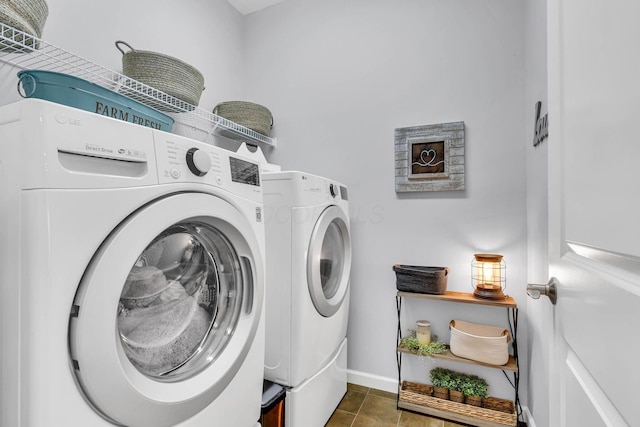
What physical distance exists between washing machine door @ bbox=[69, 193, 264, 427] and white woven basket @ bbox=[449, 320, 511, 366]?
1168 millimetres

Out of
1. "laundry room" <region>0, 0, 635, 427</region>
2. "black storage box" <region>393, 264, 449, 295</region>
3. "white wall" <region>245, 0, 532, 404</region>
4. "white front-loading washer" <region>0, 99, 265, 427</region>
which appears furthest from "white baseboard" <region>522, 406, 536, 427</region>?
"white front-loading washer" <region>0, 99, 265, 427</region>

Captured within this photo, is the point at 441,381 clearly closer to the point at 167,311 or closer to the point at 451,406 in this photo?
the point at 451,406

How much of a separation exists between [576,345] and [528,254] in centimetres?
134

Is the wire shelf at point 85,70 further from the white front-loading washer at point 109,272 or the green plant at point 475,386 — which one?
the green plant at point 475,386

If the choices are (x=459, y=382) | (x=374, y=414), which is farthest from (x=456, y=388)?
(x=374, y=414)

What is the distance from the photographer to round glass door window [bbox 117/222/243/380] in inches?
31.2

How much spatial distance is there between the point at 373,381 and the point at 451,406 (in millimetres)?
488

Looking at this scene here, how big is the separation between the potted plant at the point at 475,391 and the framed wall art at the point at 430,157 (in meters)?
1.07

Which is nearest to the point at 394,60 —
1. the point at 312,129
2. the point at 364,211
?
the point at 312,129

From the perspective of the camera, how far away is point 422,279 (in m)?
1.73

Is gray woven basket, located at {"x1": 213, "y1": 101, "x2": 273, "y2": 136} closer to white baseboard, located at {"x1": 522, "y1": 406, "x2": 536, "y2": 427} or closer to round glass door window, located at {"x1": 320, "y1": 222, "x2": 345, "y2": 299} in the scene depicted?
round glass door window, located at {"x1": 320, "y1": 222, "x2": 345, "y2": 299}

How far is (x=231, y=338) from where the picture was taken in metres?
0.96

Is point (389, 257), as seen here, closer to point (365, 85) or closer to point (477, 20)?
point (365, 85)

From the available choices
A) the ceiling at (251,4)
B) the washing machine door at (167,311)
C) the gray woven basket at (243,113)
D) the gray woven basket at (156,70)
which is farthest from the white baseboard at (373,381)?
the ceiling at (251,4)
